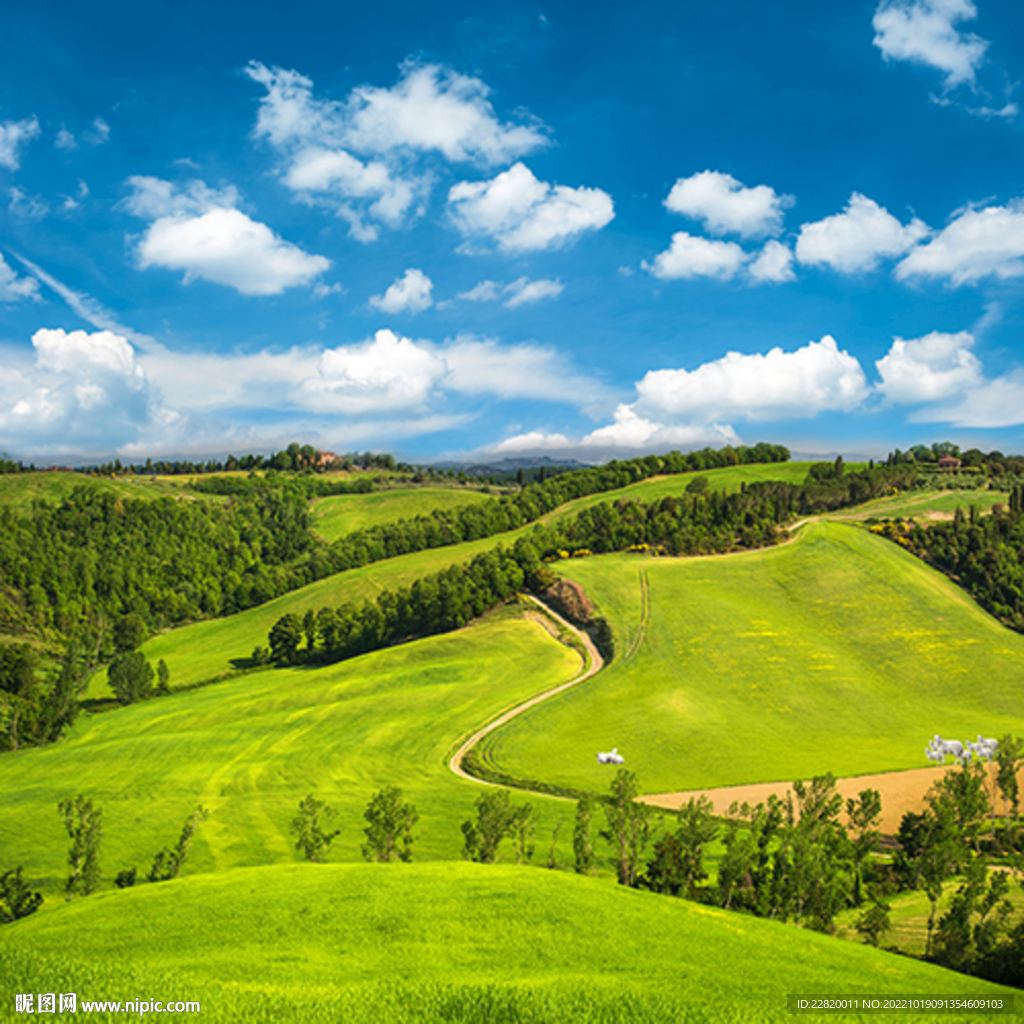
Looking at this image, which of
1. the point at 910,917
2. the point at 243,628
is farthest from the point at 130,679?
the point at 910,917

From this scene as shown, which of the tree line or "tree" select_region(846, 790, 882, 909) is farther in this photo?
the tree line

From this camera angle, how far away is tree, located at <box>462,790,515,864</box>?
4838cm

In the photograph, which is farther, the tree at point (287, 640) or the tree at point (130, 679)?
the tree at point (287, 640)

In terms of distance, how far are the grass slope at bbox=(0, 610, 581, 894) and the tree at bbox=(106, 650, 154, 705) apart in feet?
31.7

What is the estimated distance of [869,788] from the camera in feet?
219

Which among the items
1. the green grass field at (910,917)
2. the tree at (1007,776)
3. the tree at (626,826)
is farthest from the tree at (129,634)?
the tree at (1007,776)

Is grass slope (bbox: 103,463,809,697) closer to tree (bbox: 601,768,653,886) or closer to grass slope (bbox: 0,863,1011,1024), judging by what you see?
tree (bbox: 601,768,653,886)

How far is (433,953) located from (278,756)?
71.6 m

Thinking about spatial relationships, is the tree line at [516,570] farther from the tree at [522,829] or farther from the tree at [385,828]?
the tree at [385,828]

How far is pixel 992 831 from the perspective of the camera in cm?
6134

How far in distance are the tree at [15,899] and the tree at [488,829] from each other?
32.5 m

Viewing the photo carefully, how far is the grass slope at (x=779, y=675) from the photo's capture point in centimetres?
8188

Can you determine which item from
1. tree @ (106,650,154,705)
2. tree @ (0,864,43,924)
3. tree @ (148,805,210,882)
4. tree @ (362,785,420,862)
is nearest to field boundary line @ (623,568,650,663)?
tree @ (362,785,420,862)

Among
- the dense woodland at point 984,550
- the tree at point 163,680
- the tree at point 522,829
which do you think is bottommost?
the tree at point 163,680
